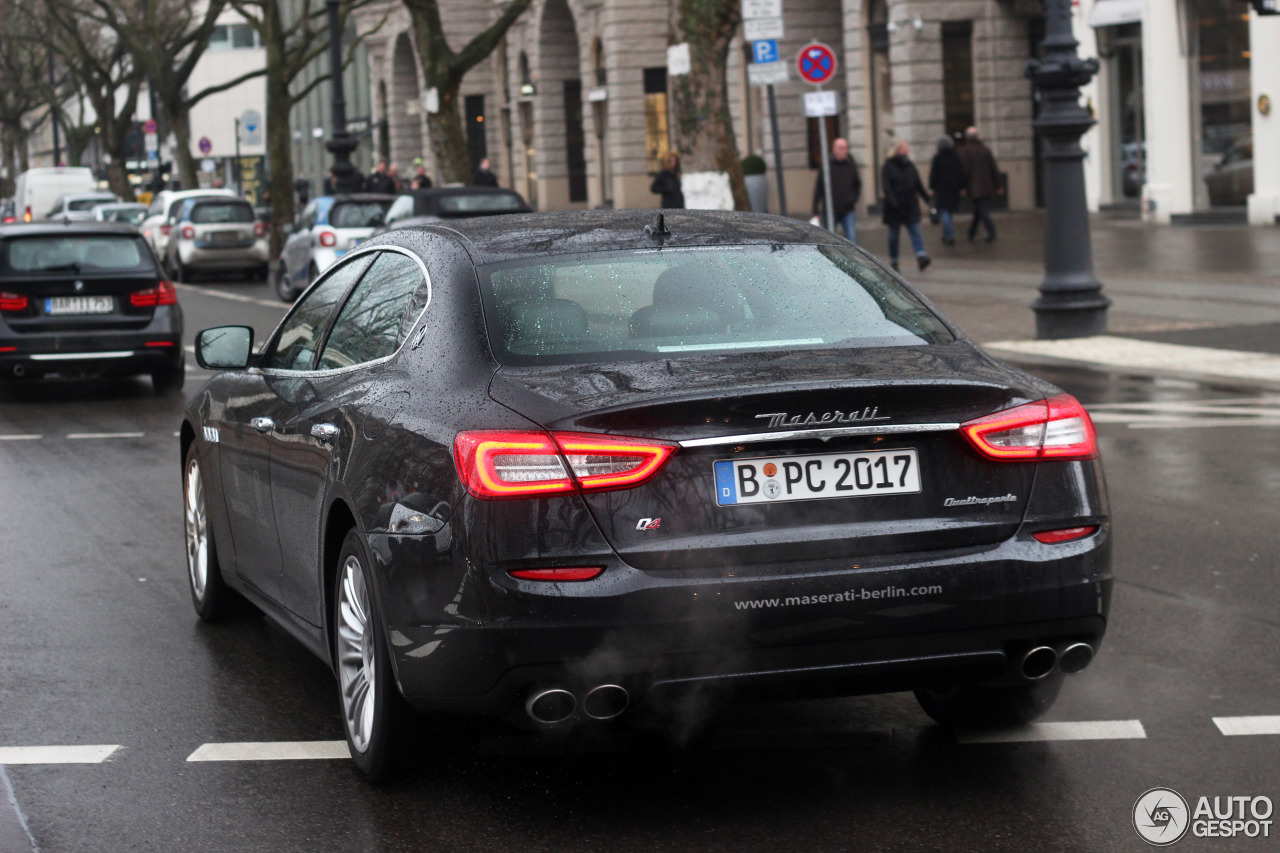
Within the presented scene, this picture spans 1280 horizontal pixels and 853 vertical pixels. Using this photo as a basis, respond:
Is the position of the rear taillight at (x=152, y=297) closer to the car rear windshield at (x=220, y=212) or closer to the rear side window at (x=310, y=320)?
the rear side window at (x=310, y=320)

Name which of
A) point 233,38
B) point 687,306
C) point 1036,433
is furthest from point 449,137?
point 233,38

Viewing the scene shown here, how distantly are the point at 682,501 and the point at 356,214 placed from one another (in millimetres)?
23422

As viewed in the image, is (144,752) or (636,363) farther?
(144,752)

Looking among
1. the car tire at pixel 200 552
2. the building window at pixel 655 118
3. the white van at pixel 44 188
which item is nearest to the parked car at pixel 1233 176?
the building window at pixel 655 118

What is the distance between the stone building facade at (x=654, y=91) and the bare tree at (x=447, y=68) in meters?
3.11

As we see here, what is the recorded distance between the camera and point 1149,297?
19797mm

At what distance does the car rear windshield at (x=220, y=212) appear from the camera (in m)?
35.6

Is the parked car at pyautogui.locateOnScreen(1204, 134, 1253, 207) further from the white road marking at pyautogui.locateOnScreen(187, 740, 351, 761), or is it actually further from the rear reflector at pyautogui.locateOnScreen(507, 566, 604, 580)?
the rear reflector at pyautogui.locateOnScreen(507, 566, 604, 580)

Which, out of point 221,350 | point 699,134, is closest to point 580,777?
point 221,350

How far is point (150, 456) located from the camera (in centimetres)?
1217

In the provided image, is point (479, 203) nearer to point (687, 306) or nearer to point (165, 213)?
point (165, 213)

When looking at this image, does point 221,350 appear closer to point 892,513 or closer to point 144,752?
point 144,752

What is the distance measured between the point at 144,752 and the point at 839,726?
194 centimetres

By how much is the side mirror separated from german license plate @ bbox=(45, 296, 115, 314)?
1013 centimetres
